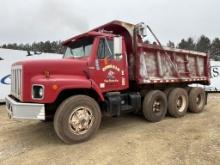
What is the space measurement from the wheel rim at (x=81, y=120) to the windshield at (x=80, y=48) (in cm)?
147

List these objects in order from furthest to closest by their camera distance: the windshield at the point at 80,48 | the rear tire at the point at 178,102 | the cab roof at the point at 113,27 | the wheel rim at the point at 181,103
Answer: the wheel rim at the point at 181,103, the rear tire at the point at 178,102, the cab roof at the point at 113,27, the windshield at the point at 80,48

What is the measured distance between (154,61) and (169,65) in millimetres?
768

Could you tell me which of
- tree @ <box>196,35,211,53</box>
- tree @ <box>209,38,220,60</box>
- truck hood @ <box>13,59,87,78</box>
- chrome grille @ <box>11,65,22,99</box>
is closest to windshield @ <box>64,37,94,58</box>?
truck hood @ <box>13,59,87,78</box>

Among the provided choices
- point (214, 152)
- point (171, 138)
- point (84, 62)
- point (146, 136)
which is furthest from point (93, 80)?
point (214, 152)

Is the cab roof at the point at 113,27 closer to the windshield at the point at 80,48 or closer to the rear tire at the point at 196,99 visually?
the windshield at the point at 80,48

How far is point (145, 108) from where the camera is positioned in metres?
7.29

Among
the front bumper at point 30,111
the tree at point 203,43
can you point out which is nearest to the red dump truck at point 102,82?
the front bumper at point 30,111

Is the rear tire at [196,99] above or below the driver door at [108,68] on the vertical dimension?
below

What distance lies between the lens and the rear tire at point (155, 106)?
7.30 metres

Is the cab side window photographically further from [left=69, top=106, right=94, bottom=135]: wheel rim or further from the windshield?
[left=69, top=106, right=94, bottom=135]: wheel rim

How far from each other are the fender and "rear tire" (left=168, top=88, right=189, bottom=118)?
341cm

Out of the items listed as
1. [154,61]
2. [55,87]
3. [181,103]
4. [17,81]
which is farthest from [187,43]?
[55,87]

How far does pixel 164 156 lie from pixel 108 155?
3.45ft

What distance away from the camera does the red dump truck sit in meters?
5.17
